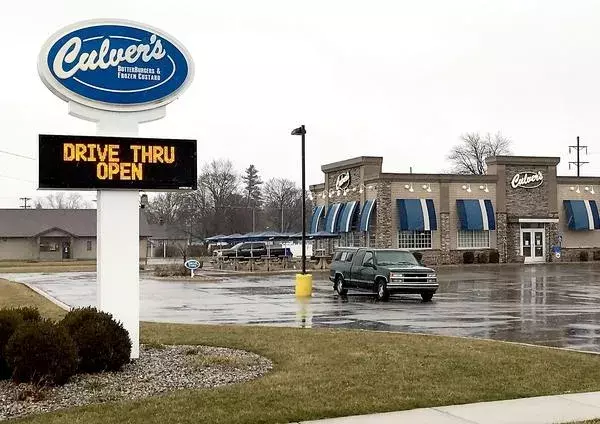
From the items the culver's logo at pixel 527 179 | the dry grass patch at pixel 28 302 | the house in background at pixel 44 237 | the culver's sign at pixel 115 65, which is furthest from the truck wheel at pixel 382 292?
the house in background at pixel 44 237

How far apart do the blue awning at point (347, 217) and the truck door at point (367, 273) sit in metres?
24.0

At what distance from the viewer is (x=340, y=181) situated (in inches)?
2061

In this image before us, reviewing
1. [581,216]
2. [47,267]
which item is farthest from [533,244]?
[47,267]

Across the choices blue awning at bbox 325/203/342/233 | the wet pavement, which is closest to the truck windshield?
the wet pavement

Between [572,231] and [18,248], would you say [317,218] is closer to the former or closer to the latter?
[572,231]

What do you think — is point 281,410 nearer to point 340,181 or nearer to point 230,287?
point 230,287

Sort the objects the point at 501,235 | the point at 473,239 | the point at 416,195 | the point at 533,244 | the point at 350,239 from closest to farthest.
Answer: the point at 416,195 → the point at 473,239 → the point at 501,235 → the point at 533,244 → the point at 350,239

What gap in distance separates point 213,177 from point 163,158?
95.7m

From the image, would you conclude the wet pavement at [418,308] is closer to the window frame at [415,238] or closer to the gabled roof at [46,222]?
the window frame at [415,238]

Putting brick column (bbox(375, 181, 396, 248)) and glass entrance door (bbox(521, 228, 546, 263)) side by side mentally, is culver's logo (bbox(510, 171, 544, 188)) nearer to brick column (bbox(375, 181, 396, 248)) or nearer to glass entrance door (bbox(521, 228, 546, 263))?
glass entrance door (bbox(521, 228, 546, 263))

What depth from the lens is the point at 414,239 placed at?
48281 millimetres

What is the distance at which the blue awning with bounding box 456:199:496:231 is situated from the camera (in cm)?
4828

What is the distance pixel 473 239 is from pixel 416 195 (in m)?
5.36

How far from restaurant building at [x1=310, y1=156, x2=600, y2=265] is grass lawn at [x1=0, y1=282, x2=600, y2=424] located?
34958mm
